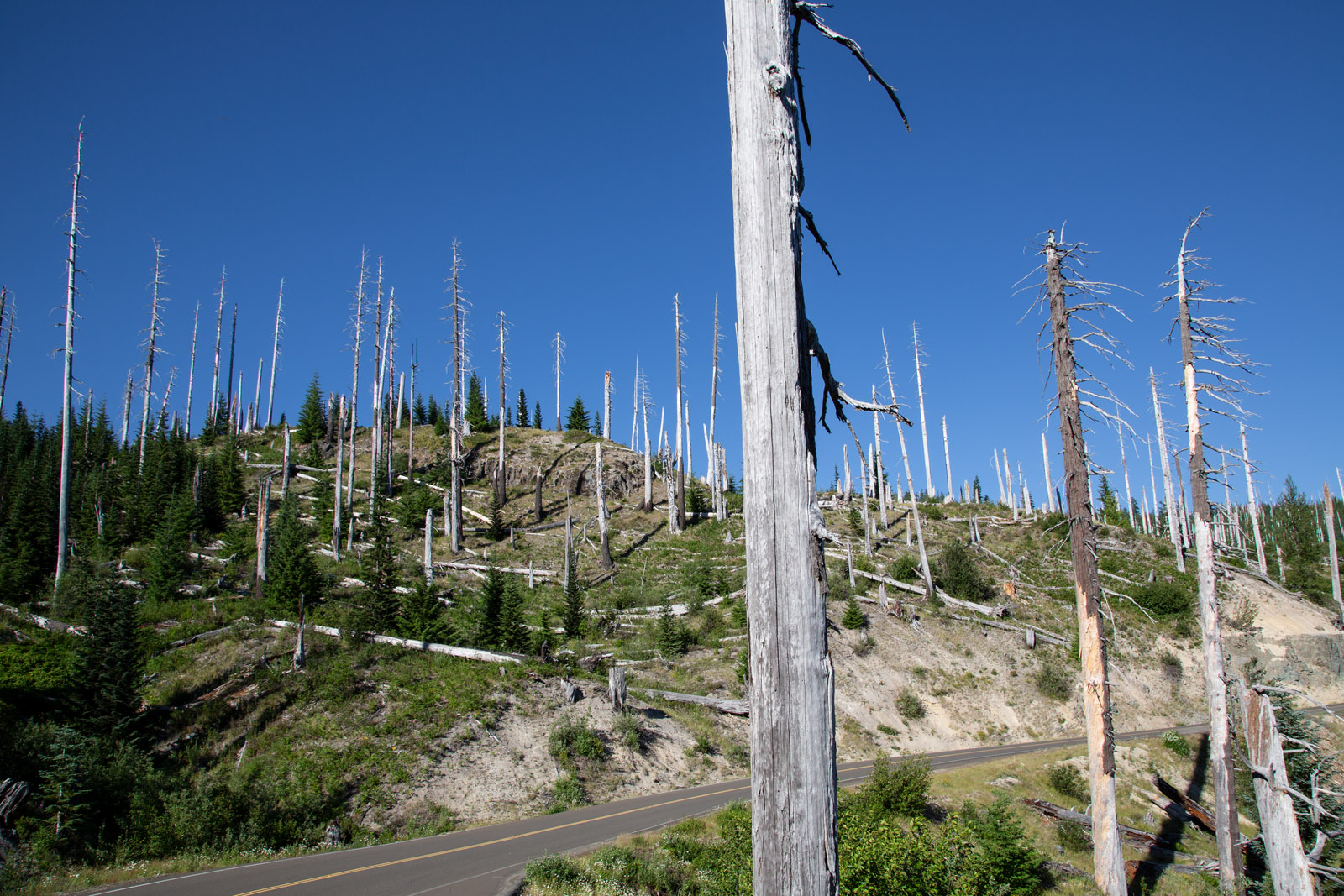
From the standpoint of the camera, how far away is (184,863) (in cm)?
A: 1170

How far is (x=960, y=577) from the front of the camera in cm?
3731

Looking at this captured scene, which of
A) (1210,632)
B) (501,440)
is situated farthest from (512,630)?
(501,440)

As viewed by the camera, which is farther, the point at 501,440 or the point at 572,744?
the point at 501,440

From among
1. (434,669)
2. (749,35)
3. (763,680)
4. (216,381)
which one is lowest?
(434,669)

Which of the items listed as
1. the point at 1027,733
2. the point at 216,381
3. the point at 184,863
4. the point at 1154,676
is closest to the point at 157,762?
the point at 184,863

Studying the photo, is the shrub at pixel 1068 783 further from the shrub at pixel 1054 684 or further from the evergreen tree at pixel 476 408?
the evergreen tree at pixel 476 408

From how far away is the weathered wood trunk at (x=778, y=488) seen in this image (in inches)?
126

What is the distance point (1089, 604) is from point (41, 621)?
1215 inches

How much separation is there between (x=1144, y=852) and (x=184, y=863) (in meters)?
20.4

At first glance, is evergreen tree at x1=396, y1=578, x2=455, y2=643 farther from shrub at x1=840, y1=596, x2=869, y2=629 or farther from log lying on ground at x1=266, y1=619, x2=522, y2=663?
shrub at x1=840, y1=596, x2=869, y2=629

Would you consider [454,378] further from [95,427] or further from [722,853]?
[722,853]

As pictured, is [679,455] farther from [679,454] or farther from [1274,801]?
[1274,801]

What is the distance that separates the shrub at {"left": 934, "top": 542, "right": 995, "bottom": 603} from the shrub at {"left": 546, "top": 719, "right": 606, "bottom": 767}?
24.9 metres

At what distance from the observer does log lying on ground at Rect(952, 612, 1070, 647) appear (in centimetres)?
3275
